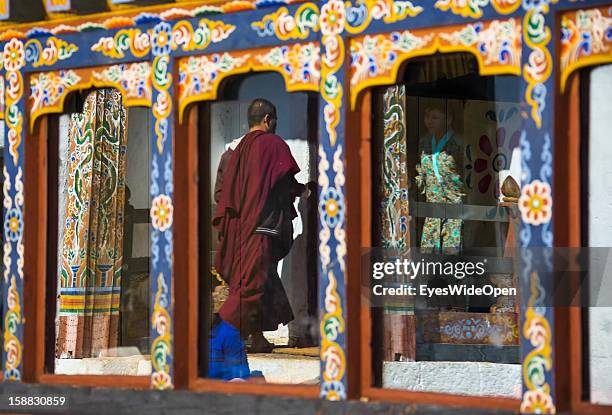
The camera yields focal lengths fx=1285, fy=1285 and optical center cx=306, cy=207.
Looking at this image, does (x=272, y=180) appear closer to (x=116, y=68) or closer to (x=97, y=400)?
(x=116, y=68)

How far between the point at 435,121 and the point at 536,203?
2.77m

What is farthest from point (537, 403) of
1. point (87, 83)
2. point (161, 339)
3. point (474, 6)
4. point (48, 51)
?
point (48, 51)

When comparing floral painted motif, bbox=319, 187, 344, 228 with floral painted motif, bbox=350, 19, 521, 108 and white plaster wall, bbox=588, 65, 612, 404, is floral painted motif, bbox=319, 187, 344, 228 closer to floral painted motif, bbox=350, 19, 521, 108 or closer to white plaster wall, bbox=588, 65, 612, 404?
floral painted motif, bbox=350, 19, 521, 108

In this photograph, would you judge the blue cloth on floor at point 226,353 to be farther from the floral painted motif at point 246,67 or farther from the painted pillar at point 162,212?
the floral painted motif at point 246,67

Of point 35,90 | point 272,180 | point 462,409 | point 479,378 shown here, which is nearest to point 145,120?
point 35,90

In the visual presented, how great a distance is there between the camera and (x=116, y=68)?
341 inches

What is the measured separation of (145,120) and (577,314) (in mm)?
4678

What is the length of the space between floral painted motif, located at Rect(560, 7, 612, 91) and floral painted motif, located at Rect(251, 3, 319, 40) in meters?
1.63

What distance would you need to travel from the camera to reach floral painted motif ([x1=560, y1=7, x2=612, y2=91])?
666cm

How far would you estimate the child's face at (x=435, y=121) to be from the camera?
9461 millimetres

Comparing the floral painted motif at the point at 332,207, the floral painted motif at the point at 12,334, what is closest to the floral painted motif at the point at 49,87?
the floral painted motif at the point at 12,334

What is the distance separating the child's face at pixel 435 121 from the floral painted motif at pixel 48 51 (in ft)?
8.49

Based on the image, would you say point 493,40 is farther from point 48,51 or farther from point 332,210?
point 48,51

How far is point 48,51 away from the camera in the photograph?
8977 mm
